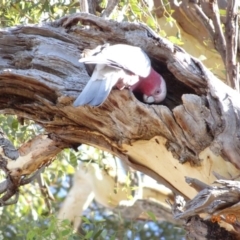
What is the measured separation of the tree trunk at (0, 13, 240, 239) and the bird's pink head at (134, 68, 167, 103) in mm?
44

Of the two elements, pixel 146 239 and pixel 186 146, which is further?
pixel 146 239

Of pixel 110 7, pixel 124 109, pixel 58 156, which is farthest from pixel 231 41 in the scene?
pixel 58 156

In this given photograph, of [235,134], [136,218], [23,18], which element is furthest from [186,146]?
[136,218]

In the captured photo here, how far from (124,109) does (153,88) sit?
11cm

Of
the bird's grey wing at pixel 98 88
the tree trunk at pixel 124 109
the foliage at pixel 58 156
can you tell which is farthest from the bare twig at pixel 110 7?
the bird's grey wing at pixel 98 88

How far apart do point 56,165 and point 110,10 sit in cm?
165

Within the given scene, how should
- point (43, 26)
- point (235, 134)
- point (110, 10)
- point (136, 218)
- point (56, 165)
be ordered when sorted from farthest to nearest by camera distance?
point (136, 218) → point (56, 165) → point (110, 10) → point (43, 26) → point (235, 134)

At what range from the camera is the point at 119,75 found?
2074mm

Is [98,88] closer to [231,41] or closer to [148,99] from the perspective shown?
[148,99]

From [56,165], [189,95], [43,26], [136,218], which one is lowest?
[136,218]

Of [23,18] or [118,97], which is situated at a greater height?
[118,97]

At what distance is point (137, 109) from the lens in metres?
2.14

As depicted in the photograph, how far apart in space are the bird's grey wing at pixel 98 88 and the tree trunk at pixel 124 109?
0.11 metres

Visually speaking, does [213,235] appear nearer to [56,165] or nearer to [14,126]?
[14,126]
